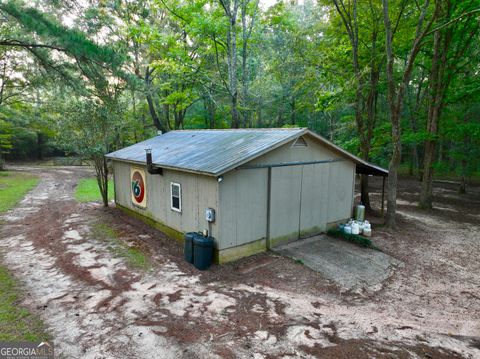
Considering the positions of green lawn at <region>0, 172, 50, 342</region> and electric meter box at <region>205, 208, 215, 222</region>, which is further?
electric meter box at <region>205, 208, 215, 222</region>

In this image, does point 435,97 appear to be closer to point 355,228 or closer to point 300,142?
point 355,228

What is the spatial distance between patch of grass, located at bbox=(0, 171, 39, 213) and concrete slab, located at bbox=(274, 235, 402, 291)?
13820 millimetres

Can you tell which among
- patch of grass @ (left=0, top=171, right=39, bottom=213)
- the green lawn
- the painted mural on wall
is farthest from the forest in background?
the green lawn

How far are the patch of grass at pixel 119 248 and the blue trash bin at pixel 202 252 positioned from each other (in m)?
1.36

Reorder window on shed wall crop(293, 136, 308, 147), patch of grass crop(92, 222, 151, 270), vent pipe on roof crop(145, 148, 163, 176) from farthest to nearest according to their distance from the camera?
vent pipe on roof crop(145, 148, 163, 176), window on shed wall crop(293, 136, 308, 147), patch of grass crop(92, 222, 151, 270)

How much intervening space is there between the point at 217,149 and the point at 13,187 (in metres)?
17.9

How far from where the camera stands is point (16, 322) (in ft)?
17.3

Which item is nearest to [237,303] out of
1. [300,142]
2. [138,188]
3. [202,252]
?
[202,252]

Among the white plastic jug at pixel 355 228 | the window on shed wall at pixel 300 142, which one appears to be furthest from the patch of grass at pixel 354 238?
the window on shed wall at pixel 300 142

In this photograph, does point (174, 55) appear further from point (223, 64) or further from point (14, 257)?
point (14, 257)

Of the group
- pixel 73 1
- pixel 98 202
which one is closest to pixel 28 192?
pixel 98 202

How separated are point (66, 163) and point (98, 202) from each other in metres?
24.4

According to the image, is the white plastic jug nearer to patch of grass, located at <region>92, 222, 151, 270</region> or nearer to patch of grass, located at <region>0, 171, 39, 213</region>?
patch of grass, located at <region>92, 222, 151, 270</region>

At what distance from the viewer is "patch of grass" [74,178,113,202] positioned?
55.6ft
